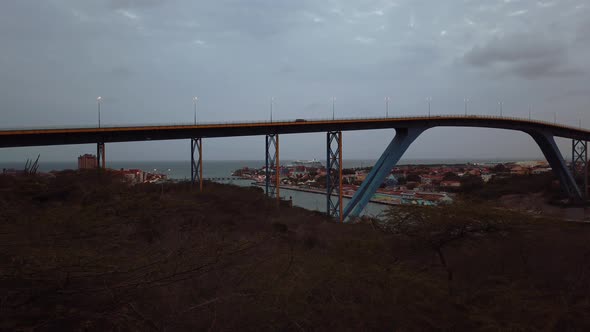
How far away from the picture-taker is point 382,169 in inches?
757

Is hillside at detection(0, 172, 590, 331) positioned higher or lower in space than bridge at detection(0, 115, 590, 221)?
lower

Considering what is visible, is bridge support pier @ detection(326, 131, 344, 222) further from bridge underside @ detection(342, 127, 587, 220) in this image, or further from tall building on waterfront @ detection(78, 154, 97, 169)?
tall building on waterfront @ detection(78, 154, 97, 169)

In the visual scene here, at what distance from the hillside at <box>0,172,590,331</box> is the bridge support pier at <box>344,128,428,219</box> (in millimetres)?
8846

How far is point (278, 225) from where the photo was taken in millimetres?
14062

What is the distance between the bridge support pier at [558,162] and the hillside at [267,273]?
22286 millimetres

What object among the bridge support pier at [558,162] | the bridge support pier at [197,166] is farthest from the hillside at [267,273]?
the bridge support pier at [558,162]

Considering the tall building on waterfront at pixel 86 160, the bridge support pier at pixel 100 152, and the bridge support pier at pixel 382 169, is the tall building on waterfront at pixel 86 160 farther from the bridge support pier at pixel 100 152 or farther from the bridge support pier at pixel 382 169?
the bridge support pier at pixel 382 169

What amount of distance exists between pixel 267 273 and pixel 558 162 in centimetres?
3228

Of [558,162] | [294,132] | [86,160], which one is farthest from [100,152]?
[558,162]

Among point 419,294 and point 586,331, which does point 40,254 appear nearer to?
point 419,294

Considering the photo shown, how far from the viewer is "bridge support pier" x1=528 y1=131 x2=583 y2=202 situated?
27.2 meters

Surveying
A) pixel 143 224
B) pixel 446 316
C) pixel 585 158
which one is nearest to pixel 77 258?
pixel 143 224

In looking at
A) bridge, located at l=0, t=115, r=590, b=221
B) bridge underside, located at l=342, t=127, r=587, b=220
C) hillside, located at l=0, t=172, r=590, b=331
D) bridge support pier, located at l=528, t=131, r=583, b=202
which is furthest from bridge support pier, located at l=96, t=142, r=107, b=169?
bridge support pier, located at l=528, t=131, r=583, b=202

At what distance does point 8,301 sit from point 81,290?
50cm
